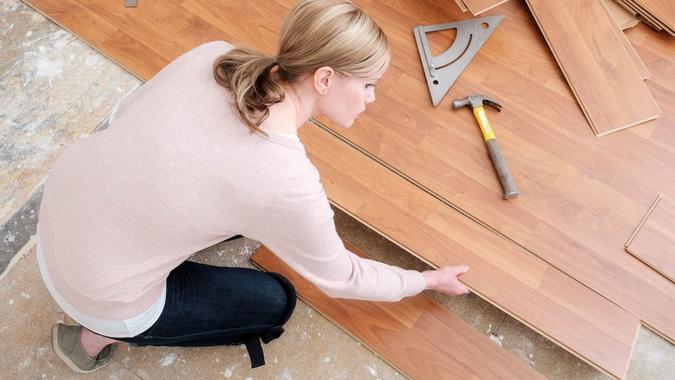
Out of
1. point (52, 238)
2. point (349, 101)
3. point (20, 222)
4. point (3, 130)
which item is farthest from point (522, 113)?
point (3, 130)

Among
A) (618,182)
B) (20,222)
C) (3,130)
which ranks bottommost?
(20,222)

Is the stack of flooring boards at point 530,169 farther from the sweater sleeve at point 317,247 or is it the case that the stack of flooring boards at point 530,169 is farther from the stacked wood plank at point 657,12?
the sweater sleeve at point 317,247

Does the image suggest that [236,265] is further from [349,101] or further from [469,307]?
[349,101]

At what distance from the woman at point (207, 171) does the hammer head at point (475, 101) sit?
27.9 inches

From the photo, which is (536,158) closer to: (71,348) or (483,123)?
(483,123)

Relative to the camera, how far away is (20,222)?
6.37ft

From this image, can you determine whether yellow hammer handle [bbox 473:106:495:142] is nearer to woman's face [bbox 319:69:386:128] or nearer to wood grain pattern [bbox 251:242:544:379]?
wood grain pattern [bbox 251:242:544:379]

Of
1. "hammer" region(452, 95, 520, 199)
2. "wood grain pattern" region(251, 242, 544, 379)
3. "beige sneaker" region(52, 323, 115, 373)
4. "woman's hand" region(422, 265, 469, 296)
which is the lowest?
"beige sneaker" region(52, 323, 115, 373)

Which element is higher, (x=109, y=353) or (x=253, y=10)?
(x=253, y=10)

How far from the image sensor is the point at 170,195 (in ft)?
3.52

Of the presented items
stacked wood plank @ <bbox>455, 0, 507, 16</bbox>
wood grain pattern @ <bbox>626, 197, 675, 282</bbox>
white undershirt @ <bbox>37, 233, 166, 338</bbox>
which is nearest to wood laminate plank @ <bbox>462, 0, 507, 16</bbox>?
stacked wood plank @ <bbox>455, 0, 507, 16</bbox>

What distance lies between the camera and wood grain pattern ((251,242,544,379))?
5.74ft

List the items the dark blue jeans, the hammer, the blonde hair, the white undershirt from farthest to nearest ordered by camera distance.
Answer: the hammer, the dark blue jeans, the white undershirt, the blonde hair

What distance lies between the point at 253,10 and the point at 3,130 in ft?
3.62
